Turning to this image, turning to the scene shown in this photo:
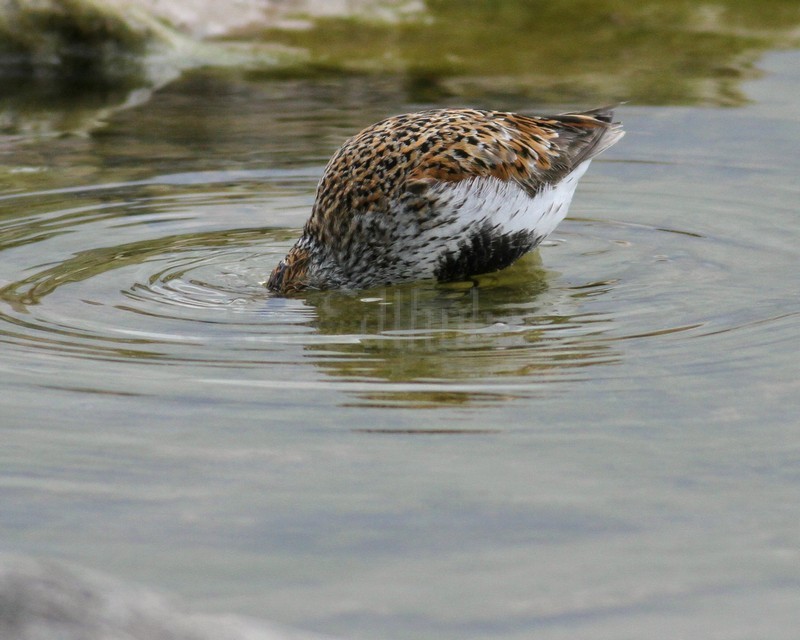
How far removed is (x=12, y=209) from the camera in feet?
28.8

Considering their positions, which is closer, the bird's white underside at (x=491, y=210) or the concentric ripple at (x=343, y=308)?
the concentric ripple at (x=343, y=308)

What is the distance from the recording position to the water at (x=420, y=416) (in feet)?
12.8

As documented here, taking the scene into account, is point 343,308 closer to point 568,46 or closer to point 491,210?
point 491,210

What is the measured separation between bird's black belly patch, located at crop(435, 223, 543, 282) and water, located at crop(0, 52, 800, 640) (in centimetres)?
16

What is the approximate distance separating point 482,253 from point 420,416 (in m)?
2.46

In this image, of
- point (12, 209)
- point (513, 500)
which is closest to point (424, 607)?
point (513, 500)

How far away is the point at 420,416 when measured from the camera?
5176 millimetres

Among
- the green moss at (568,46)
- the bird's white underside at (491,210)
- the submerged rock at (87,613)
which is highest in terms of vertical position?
the green moss at (568,46)

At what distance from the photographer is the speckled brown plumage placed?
7309mm

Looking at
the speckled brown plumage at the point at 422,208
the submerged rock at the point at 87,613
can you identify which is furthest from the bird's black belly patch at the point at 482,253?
the submerged rock at the point at 87,613

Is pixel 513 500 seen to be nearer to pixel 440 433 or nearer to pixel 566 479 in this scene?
pixel 566 479

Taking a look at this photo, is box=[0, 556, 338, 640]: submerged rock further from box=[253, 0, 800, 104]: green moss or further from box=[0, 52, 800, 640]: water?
box=[253, 0, 800, 104]: green moss

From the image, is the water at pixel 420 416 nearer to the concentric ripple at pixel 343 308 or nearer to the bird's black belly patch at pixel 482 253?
the concentric ripple at pixel 343 308

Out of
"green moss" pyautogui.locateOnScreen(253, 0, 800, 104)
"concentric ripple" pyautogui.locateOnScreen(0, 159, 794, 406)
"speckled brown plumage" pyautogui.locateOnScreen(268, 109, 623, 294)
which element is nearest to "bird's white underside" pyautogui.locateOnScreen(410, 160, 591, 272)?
"speckled brown plumage" pyautogui.locateOnScreen(268, 109, 623, 294)
